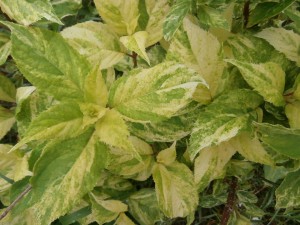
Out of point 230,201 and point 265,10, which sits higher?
point 265,10

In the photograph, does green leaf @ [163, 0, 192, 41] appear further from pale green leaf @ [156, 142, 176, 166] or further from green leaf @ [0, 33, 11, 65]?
green leaf @ [0, 33, 11, 65]

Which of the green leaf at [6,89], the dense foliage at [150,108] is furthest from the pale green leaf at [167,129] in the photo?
the green leaf at [6,89]

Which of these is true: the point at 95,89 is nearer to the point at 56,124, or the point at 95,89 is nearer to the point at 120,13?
the point at 56,124

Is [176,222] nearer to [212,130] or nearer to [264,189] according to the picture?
[264,189]

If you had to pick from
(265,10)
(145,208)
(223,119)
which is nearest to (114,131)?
(223,119)

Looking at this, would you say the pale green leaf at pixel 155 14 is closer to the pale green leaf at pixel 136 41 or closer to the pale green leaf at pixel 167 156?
the pale green leaf at pixel 136 41

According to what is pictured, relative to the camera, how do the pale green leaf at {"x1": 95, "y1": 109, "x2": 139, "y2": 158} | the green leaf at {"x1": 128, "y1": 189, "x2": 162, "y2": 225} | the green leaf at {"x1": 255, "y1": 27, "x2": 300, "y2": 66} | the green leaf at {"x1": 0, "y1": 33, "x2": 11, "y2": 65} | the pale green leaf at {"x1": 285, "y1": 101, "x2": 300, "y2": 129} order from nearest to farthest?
the pale green leaf at {"x1": 95, "y1": 109, "x2": 139, "y2": 158} → the pale green leaf at {"x1": 285, "y1": 101, "x2": 300, "y2": 129} → the green leaf at {"x1": 255, "y1": 27, "x2": 300, "y2": 66} → the green leaf at {"x1": 0, "y1": 33, "x2": 11, "y2": 65} → the green leaf at {"x1": 128, "y1": 189, "x2": 162, "y2": 225}

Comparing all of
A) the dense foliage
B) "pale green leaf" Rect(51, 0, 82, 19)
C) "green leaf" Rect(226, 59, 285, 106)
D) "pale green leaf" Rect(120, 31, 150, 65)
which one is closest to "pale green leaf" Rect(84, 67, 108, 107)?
the dense foliage
